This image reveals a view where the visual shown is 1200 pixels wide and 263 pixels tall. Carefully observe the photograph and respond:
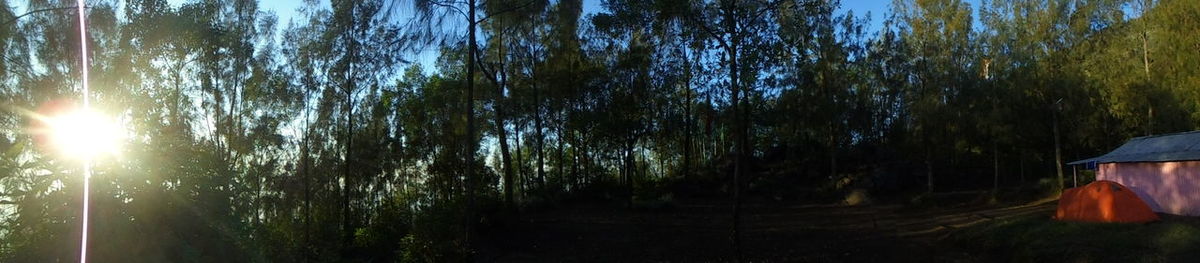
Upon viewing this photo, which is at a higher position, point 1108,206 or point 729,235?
point 1108,206

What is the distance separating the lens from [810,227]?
64.3 ft

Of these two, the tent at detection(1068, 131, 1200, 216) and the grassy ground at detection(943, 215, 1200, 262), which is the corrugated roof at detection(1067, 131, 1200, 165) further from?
the grassy ground at detection(943, 215, 1200, 262)

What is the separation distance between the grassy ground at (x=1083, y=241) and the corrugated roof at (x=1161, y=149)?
154 centimetres

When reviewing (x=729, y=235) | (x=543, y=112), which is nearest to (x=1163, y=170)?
(x=729, y=235)

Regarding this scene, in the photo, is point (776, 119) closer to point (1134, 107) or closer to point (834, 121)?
point (834, 121)

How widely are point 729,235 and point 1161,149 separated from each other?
417 inches

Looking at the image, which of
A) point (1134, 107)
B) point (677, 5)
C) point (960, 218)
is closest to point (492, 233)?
point (677, 5)

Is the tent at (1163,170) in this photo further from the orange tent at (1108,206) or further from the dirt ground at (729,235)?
the dirt ground at (729,235)

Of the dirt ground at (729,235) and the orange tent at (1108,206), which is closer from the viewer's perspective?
the orange tent at (1108,206)

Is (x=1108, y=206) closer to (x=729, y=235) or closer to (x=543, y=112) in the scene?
(x=729, y=235)

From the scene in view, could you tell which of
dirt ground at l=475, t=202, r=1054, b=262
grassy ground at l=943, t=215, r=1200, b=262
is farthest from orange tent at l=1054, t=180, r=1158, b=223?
dirt ground at l=475, t=202, r=1054, b=262

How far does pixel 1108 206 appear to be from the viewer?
1399 centimetres

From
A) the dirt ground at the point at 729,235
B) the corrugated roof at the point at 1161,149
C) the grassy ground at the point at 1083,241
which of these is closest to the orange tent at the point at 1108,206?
the grassy ground at the point at 1083,241

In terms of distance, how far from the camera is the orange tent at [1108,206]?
13805 mm
